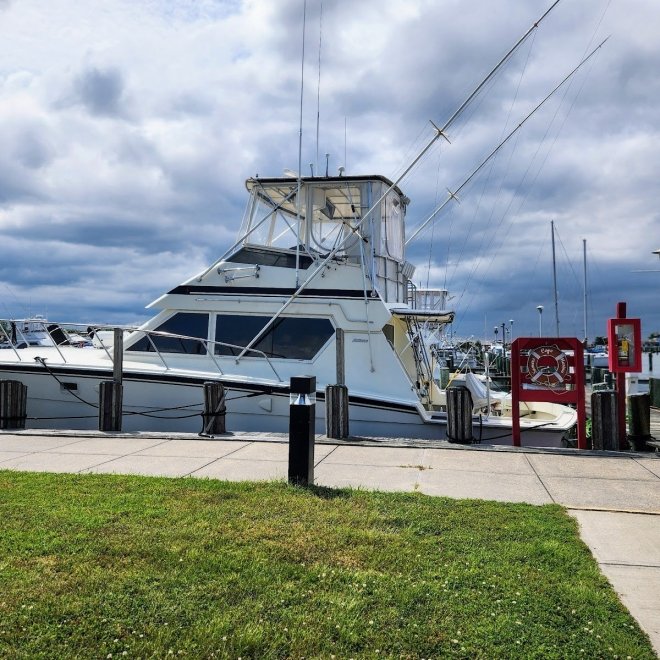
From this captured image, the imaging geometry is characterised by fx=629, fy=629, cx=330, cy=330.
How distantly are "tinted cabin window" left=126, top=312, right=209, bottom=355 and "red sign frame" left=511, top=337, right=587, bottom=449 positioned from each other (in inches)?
226

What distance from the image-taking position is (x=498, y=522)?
489 centimetres

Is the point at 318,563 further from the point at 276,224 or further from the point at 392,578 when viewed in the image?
the point at 276,224

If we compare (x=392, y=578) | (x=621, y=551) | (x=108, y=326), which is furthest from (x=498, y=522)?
(x=108, y=326)

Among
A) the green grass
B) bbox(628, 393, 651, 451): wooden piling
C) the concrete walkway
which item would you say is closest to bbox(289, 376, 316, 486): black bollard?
the concrete walkway

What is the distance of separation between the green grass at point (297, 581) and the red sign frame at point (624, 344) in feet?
13.5

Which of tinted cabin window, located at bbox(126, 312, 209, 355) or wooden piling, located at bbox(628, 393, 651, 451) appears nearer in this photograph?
wooden piling, located at bbox(628, 393, 651, 451)

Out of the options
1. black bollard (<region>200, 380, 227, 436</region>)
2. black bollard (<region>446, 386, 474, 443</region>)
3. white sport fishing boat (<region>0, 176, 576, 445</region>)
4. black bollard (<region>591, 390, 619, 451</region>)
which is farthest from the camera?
white sport fishing boat (<region>0, 176, 576, 445</region>)

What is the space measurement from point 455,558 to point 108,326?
843 cm

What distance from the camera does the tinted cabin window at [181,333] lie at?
11.8 m

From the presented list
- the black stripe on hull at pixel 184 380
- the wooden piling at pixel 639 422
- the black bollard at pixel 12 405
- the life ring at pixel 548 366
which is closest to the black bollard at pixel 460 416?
the life ring at pixel 548 366

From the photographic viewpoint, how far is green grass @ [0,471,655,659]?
2996 millimetres

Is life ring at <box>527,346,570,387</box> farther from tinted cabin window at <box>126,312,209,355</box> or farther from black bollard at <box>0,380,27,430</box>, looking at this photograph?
black bollard at <box>0,380,27,430</box>

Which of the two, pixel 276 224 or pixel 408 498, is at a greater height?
pixel 276 224

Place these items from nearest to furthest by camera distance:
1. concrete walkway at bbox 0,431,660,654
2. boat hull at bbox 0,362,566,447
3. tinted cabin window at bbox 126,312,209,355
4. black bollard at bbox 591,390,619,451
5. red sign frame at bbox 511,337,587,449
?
1. concrete walkway at bbox 0,431,660,654
2. black bollard at bbox 591,390,619,451
3. red sign frame at bbox 511,337,587,449
4. boat hull at bbox 0,362,566,447
5. tinted cabin window at bbox 126,312,209,355
